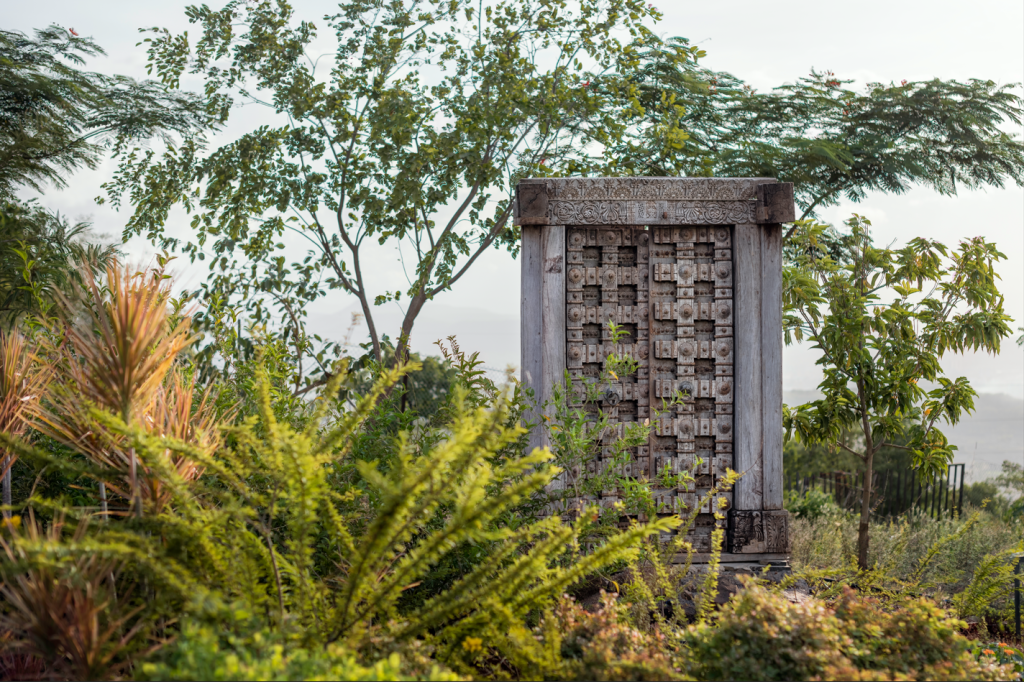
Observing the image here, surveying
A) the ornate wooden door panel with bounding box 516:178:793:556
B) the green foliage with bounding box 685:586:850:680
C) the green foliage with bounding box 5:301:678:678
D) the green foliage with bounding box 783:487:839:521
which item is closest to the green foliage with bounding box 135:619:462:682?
the green foliage with bounding box 5:301:678:678

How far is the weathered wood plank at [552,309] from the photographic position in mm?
4160

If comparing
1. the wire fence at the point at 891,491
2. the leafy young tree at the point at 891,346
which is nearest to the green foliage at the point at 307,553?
the leafy young tree at the point at 891,346

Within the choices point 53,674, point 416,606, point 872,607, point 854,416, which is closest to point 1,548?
point 53,674

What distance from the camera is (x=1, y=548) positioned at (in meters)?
2.42

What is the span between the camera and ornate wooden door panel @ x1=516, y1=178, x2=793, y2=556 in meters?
4.21

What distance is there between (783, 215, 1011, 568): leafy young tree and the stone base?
6.93 feet

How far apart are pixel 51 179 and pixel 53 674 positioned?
10.1m

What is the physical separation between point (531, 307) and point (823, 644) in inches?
94.8

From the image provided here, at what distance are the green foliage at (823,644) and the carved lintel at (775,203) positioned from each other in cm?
224

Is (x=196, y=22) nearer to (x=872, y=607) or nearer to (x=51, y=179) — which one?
(x=51, y=179)

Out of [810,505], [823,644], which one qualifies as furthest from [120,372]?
[810,505]

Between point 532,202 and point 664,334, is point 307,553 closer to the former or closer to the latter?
point 532,202

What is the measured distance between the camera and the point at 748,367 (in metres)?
4.25

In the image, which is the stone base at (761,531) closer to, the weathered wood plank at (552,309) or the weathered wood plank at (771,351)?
the weathered wood plank at (771,351)
